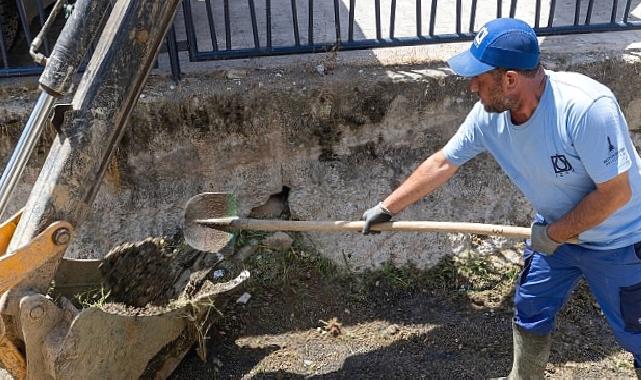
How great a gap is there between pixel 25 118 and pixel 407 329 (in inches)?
109

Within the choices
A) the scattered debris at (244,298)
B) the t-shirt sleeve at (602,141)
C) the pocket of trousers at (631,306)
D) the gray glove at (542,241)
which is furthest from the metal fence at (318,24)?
the pocket of trousers at (631,306)

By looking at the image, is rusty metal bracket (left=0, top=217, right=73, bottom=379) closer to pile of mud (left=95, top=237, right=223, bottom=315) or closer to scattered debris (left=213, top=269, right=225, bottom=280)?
pile of mud (left=95, top=237, right=223, bottom=315)

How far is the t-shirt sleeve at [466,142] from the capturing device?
11.9 ft

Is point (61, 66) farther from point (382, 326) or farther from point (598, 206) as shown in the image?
point (382, 326)

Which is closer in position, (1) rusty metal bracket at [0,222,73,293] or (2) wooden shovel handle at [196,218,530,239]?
(1) rusty metal bracket at [0,222,73,293]

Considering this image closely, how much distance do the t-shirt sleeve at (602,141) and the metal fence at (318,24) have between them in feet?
7.54

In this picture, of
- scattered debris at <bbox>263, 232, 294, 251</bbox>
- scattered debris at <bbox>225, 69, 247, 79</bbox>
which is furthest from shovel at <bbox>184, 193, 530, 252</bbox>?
scattered debris at <bbox>225, 69, 247, 79</bbox>

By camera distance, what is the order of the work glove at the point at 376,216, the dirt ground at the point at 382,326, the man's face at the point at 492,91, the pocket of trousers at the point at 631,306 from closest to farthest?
the man's face at the point at 492,91
the pocket of trousers at the point at 631,306
the work glove at the point at 376,216
the dirt ground at the point at 382,326

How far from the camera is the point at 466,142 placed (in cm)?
371

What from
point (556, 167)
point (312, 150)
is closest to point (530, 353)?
point (556, 167)

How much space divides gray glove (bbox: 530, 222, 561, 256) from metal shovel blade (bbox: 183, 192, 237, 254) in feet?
5.36

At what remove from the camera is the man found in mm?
3145

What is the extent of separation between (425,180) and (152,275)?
5.69 feet

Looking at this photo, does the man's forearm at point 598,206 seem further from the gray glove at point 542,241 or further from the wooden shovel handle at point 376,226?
the wooden shovel handle at point 376,226
